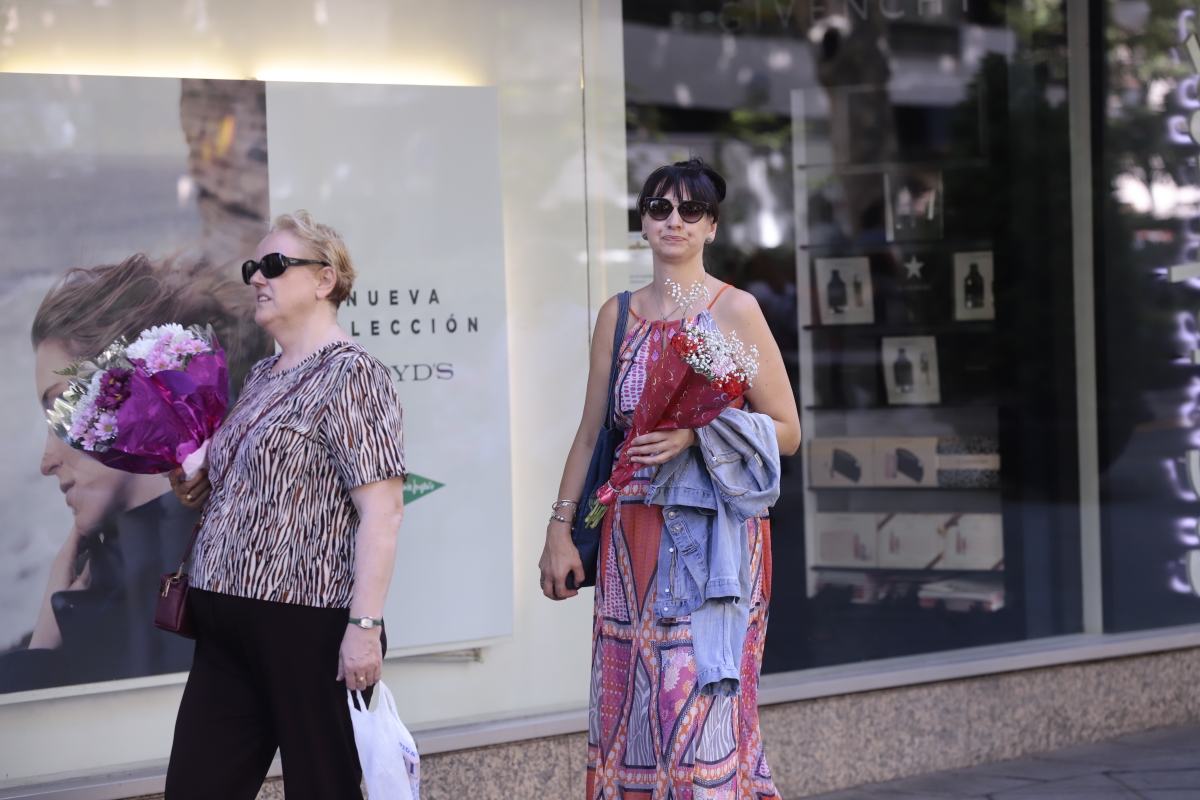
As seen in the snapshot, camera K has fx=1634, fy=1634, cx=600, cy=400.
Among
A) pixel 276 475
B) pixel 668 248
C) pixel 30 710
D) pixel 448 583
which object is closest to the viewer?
pixel 276 475

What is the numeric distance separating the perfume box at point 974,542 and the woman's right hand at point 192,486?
14.0ft

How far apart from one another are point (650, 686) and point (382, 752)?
683 millimetres

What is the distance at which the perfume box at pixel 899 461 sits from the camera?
7.47 meters

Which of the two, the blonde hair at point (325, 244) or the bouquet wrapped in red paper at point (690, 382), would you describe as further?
the blonde hair at point (325, 244)

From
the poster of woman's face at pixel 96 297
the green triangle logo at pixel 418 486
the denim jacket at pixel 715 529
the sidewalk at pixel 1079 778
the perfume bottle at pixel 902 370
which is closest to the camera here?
the denim jacket at pixel 715 529

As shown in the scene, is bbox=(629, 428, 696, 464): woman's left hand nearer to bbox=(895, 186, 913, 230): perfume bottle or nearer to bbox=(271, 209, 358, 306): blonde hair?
bbox=(271, 209, 358, 306): blonde hair

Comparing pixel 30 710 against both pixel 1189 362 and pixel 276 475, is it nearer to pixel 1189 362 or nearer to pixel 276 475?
pixel 276 475

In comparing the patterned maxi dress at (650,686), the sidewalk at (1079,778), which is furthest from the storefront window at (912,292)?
the patterned maxi dress at (650,686)

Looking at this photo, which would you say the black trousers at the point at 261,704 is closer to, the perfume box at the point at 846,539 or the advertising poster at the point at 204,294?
the advertising poster at the point at 204,294

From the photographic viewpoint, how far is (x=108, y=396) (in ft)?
12.3

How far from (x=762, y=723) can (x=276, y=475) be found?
9.36ft

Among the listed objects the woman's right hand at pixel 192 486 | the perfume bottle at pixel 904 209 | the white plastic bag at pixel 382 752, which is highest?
the perfume bottle at pixel 904 209

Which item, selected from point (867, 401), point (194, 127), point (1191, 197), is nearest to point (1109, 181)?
point (1191, 197)

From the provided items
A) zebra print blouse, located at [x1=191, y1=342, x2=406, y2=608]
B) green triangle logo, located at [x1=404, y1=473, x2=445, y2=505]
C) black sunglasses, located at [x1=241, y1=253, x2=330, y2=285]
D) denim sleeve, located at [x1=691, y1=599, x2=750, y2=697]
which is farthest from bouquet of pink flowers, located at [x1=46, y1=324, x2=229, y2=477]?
green triangle logo, located at [x1=404, y1=473, x2=445, y2=505]
